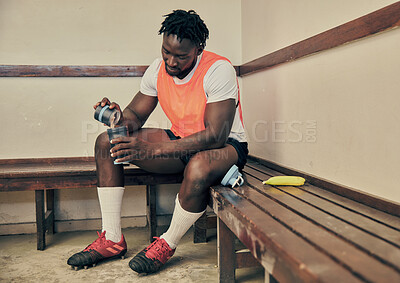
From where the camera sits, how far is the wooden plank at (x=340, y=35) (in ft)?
4.43

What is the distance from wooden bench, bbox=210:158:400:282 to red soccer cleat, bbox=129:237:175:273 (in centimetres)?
30

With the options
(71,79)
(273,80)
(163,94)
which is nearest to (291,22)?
(273,80)

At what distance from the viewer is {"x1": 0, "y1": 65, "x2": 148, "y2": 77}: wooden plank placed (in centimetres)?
264

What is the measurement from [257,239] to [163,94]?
1.19 m

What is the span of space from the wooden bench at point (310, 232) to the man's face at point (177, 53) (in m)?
0.63

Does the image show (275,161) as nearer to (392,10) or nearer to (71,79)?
(392,10)

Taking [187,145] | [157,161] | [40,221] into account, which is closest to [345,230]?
[187,145]

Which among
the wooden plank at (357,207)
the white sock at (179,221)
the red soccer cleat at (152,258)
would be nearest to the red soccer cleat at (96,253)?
the red soccer cleat at (152,258)

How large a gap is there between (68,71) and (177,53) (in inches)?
45.9

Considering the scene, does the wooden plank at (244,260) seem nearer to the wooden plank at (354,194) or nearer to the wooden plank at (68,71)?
the wooden plank at (354,194)

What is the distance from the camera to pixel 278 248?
1000 millimetres

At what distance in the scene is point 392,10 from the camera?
52.2 inches

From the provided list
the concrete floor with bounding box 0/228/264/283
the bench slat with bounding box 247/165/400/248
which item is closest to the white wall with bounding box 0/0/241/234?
the concrete floor with bounding box 0/228/264/283

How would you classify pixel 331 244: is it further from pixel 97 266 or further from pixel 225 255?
pixel 97 266
